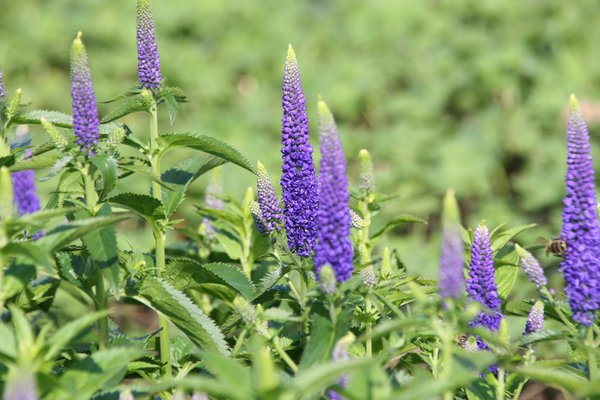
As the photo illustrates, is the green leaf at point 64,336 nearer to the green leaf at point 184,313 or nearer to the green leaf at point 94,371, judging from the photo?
the green leaf at point 94,371

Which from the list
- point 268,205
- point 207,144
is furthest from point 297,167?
point 207,144

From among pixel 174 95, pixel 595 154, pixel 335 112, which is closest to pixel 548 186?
pixel 595 154

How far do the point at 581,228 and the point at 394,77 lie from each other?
755cm

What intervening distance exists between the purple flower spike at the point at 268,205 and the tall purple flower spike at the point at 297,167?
150 mm

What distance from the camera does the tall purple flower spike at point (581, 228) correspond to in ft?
8.53

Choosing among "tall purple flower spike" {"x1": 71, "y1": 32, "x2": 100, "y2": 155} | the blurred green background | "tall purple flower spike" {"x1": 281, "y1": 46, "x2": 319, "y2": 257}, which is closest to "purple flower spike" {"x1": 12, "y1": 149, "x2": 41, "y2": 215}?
"tall purple flower spike" {"x1": 71, "y1": 32, "x2": 100, "y2": 155}

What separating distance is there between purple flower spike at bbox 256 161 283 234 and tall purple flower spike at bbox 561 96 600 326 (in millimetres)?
968

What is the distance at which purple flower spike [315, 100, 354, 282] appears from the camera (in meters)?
2.46

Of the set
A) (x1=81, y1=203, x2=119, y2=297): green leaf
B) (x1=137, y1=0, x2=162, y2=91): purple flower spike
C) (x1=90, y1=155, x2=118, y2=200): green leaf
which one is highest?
(x1=137, y1=0, x2=162, y2=91): purple flower spike

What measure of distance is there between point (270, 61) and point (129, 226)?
3.09 metres

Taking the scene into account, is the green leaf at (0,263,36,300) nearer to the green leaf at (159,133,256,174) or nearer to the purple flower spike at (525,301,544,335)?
the green leaf at (159,133,256,174)

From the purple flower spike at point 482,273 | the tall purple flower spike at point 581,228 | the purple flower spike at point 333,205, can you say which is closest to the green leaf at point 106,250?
the purple flower spike at point 333,205

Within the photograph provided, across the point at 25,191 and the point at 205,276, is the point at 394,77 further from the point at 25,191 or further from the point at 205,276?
the point at 205,276

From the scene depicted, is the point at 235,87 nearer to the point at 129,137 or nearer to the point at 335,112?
the point at 335,112
